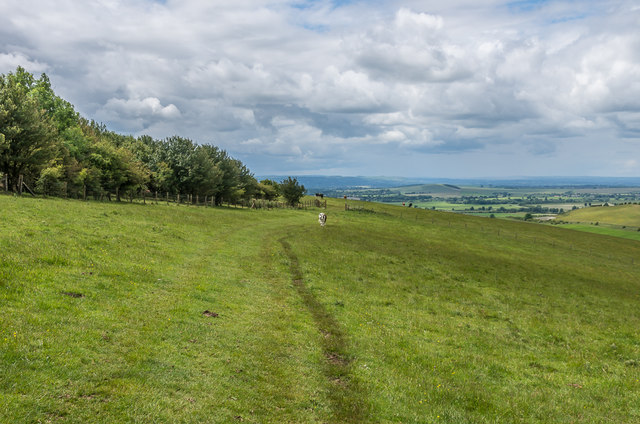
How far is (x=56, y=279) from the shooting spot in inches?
707

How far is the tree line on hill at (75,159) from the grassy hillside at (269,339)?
25.9 metres

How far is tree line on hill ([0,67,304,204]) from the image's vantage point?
2144 inches

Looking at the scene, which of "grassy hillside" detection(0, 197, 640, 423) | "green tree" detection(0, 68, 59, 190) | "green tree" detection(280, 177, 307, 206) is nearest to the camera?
"grassy hillside" detection(0, 197, 640, 423)

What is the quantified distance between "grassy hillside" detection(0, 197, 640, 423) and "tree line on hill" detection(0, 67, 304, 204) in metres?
25.9

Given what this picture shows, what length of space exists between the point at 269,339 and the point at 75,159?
63824mm

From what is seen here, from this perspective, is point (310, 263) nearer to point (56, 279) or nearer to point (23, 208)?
point (56, 279)

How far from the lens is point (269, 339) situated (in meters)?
17.1

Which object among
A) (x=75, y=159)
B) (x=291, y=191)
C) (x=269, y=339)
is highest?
(x=75, y=159)

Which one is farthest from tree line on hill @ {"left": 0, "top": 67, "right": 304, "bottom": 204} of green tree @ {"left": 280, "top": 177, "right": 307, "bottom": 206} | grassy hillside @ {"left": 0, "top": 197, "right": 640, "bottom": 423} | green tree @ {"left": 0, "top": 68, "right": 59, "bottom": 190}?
grassy hillside @ {"left": 0, "top": 197, "right": 640, "bottom": 423}

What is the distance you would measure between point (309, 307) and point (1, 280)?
49.1ft

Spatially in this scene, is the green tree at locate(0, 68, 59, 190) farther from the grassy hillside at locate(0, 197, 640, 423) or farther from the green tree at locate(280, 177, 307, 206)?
the green tree at locate(280, 177, 307, 206)

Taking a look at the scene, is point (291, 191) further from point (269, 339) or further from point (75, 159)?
point (269, 339)

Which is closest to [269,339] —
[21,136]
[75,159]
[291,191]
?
[21,136]

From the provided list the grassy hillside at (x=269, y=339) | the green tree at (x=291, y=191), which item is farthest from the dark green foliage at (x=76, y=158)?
the grassy hillside at (x=269, y=339)
